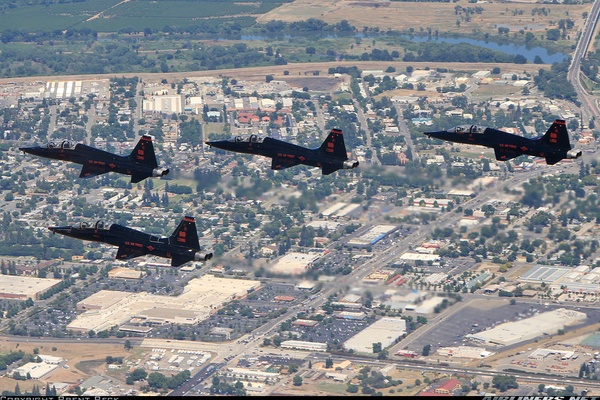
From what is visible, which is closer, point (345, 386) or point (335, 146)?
point (335, 146)

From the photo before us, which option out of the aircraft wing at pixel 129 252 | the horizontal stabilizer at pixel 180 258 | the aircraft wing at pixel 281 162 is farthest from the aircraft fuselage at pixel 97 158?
the aircraft wing at pixel 281 162

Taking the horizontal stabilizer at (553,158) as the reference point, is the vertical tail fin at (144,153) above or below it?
above

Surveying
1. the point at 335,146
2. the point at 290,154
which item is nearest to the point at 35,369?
the point at 290,154

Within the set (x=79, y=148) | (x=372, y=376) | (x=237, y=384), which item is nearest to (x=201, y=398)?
(x=237, y=384)

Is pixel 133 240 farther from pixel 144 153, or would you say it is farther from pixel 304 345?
pixel 304 345

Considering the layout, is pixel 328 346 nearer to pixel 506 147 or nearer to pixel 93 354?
pixel 93 354

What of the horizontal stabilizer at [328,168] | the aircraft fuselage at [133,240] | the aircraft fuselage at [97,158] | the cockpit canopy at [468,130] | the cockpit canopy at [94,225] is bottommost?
the aircraft fuselage at [133,240]

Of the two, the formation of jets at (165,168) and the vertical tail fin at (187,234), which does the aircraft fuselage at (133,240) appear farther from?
the vertical tail fin at (187,234)
